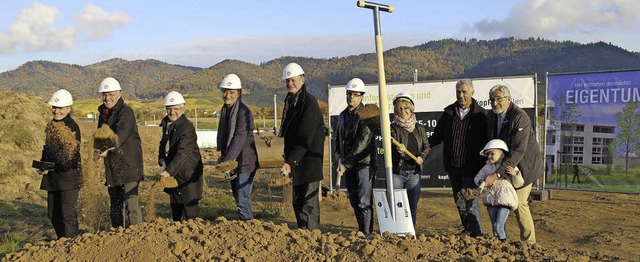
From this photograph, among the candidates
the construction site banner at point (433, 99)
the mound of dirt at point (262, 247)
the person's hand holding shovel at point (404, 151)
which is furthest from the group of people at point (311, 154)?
the construction site banner at point (433, 99)

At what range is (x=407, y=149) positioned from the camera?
262 inches

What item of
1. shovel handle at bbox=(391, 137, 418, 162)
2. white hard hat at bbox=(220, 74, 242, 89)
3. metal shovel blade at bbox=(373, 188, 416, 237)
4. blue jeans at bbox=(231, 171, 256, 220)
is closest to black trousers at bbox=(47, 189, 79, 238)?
blue jeans at bbox=(231, 171, 256, 220)

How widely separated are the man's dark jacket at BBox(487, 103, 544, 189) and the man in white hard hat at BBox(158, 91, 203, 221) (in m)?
2.89

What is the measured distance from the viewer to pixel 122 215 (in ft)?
20.9

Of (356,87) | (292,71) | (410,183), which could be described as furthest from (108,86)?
(410,183)

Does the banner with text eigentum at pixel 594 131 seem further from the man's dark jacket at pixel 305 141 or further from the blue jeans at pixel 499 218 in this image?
the man's dark jacket at pixel 305 141

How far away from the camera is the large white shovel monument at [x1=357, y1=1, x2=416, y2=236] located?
551 cm

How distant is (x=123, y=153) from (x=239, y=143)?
1153mm

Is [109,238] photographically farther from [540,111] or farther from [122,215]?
[540,111]

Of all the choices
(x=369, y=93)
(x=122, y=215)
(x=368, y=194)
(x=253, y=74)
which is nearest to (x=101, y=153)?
(x=122, y=215)

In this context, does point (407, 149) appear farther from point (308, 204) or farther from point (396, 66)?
point (396, 66)

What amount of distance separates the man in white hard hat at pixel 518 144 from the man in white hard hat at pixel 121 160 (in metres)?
3.36

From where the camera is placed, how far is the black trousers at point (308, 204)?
5.89m

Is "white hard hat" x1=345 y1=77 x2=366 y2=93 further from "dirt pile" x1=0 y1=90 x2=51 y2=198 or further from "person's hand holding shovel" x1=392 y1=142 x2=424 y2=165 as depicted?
"dirt pile" x1=0 y1=90 x2=51 y2=198
